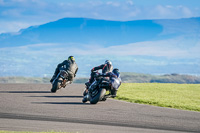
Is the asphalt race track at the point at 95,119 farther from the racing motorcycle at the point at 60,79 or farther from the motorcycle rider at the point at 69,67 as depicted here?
the motorcycle rider at the point at 69,67

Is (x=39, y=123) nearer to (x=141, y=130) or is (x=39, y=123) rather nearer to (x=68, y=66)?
(x=141, y=130)

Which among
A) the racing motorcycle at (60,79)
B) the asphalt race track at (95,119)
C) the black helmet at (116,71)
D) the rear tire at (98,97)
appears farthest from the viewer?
the racing motorcycle at (60,79)

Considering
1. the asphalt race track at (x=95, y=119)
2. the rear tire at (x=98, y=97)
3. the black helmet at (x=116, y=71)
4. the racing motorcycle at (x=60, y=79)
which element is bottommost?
the asphalt race track at (x=95, y=119)

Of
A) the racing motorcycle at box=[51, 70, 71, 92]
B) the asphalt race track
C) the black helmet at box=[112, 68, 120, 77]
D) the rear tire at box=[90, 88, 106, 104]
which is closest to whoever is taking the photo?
the asphalt race track

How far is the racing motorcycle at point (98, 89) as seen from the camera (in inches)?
647

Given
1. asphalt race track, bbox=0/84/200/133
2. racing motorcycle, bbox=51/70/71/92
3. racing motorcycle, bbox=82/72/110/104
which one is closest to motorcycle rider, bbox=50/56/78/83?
racing motorcycle, bbox=51/70/71/92

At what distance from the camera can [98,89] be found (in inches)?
665

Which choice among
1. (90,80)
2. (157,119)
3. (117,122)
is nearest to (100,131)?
(117,122)

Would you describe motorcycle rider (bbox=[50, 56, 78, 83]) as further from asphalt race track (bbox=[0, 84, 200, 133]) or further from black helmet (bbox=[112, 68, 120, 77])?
asphalt race track (bbox=[0, 84, 200, 133])

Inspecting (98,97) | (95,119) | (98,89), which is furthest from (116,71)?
(95,119)

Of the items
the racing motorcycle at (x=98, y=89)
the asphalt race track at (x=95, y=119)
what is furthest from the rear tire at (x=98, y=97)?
the asphalt race track at (x=95, y=119)

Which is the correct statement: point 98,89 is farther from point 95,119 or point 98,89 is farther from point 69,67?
point 69,67

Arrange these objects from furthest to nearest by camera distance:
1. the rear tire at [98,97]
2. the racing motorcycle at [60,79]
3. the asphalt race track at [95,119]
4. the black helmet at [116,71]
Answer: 1. the racing motorcycle at [60,79]
2. the black helmet at [116,71]
3. the rear tire at [98,97]
4. the asphalt race track at [95,119]

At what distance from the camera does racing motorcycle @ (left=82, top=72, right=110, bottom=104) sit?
53.9 ft
